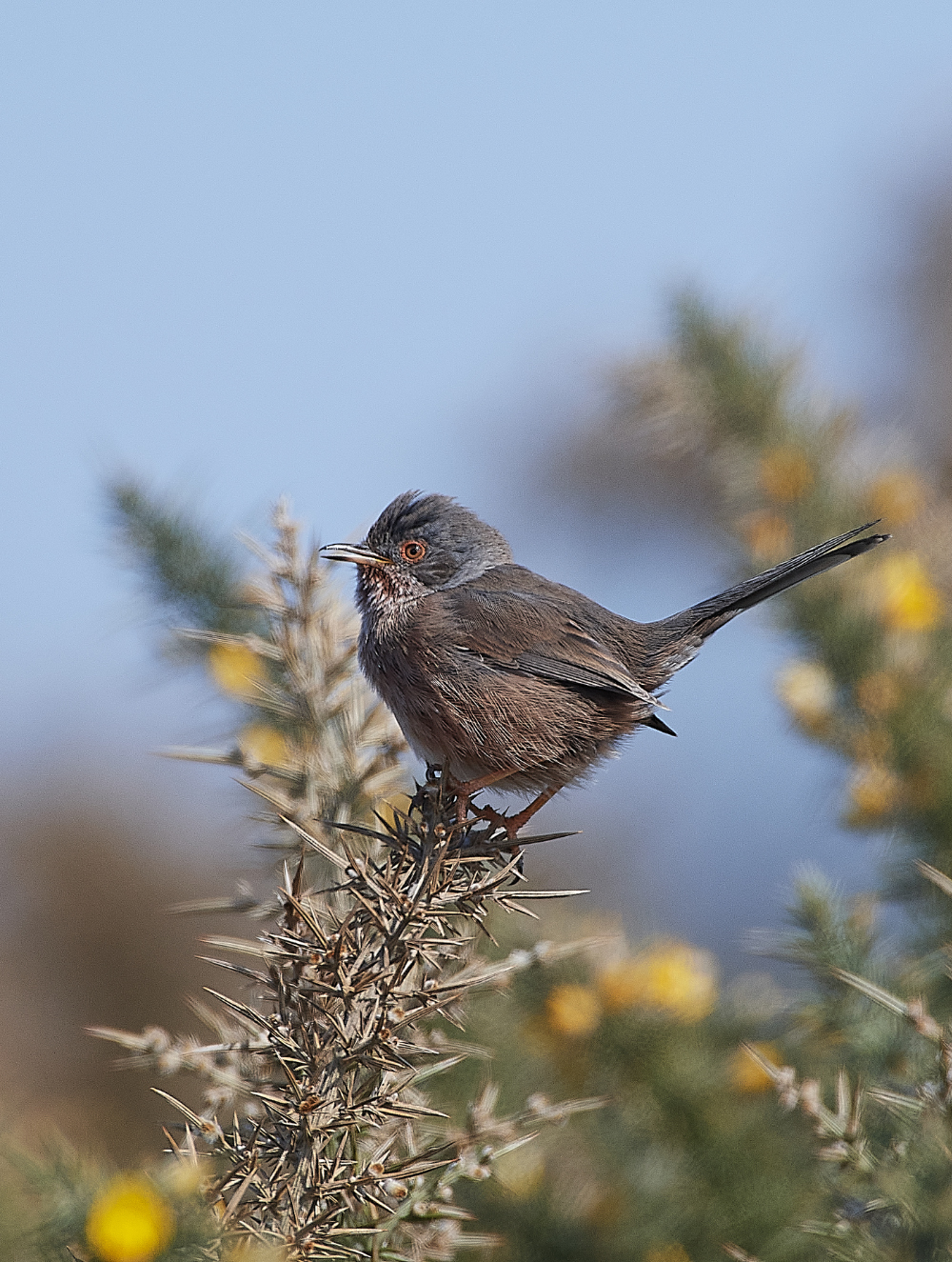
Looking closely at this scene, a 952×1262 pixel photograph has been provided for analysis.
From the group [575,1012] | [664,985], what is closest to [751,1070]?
[664,985]

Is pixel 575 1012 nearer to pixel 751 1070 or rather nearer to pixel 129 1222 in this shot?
pixel 751 1070

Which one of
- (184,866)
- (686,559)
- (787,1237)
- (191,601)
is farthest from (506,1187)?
(686,559)

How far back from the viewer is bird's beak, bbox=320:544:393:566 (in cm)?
344

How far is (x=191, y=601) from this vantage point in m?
2.64

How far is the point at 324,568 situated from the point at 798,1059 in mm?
1348

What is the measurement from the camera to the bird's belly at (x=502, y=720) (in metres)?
3.01

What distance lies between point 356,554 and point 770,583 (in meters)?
1.19

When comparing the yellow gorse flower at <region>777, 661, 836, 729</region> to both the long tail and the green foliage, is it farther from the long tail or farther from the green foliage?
the green foliage

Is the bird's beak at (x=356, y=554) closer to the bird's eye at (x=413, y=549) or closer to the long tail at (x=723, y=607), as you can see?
the bird's eye at (x=413, y=549)

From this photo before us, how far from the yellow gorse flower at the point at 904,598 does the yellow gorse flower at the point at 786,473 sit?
34cm

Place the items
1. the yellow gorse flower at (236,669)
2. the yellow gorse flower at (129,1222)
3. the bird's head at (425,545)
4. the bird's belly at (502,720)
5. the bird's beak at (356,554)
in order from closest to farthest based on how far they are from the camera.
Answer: the yellow gorse flower at (129,1222) → the yellow gorse flower at (236,669) → the bird's belly at (502,720) → the bird's beak at (356,554) → the bird's head at (425,545)

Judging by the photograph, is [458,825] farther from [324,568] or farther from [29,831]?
[29,831]

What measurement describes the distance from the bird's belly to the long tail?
31cm

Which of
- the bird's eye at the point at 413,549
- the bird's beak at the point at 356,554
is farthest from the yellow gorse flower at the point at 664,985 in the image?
the bird's eye at the point at 413,549
